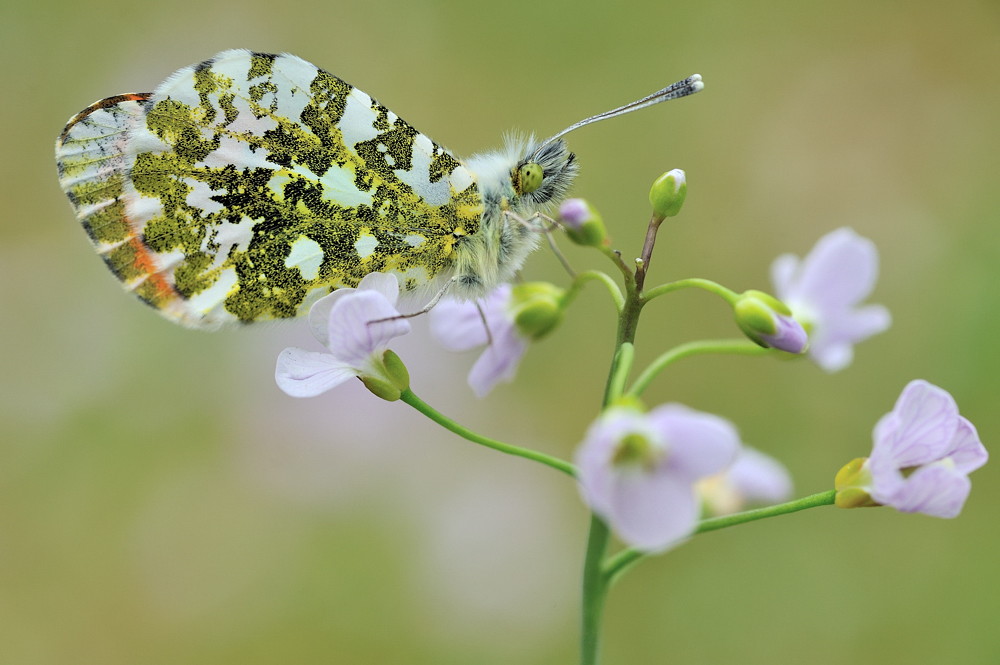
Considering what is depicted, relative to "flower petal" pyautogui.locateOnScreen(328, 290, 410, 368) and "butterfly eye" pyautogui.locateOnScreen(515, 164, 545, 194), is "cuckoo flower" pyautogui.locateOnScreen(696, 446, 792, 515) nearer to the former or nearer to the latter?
"butterfly eye" pyautogui.locateOnScreen(515, 164, 545, 194)

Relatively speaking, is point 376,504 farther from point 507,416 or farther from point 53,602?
point 53,602

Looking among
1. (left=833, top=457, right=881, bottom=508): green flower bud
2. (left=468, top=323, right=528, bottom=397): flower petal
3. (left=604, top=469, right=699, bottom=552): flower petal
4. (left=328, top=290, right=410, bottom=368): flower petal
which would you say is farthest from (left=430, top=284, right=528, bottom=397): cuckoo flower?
(left=833, top=457, right=881, bottom=508): green flower bud

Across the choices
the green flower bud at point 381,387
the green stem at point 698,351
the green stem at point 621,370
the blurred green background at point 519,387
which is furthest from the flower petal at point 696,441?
the blurred green background at point 519,387

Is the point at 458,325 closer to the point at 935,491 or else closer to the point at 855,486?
the point at 855,486

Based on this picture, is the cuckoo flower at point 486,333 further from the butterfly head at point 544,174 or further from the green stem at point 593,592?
the green stem at point 593,592

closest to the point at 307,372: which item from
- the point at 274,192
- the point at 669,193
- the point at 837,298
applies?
the point at 274,192

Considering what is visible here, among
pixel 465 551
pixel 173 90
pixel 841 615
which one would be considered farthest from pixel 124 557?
pixel 841 615
